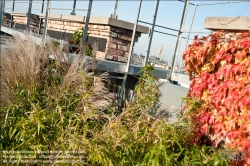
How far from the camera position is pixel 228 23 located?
2934 millimetres

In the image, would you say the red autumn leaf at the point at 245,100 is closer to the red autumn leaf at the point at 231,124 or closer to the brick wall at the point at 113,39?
the red autumn leaf at the point at 231,124

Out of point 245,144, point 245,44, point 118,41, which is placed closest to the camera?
point 245,144

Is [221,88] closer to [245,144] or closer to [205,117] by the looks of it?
[205,117]

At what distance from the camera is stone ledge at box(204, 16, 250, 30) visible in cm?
276

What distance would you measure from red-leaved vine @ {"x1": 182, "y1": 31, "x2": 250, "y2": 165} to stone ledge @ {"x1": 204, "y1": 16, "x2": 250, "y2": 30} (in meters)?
0.28

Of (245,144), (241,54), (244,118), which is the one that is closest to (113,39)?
(241,54)

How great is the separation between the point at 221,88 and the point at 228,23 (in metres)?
0.98

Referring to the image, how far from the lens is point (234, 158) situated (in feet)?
7.18

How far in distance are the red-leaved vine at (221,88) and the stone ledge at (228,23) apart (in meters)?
0.28

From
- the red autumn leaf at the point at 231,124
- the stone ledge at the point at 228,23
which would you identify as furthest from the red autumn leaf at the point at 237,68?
the stone ledge at the point at 228,23

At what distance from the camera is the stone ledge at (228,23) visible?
2.76 meters

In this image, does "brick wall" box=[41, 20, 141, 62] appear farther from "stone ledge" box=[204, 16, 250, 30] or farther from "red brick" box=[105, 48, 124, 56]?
"stone ledge" box=[204, 16, 250, 30]

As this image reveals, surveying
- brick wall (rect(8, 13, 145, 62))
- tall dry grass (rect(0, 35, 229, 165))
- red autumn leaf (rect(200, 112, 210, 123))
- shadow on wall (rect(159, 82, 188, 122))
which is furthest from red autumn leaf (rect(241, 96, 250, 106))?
brick wall (rect(8, 13, 145, 62))

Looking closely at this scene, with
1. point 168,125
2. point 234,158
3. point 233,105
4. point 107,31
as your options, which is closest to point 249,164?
point 234,158
